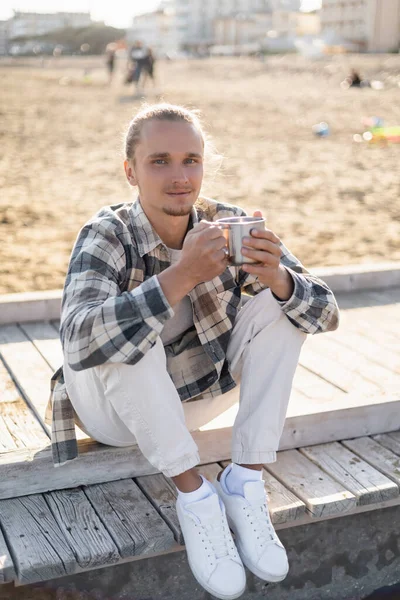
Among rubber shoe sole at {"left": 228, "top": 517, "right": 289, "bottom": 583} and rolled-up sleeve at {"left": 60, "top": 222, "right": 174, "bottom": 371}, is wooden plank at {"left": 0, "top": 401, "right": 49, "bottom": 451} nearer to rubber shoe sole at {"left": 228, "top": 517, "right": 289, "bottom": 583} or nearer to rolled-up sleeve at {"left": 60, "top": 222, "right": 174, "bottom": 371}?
rolled-up sleeve at {"left": 60, "top": 222, "right": 174, "bottom": 371}

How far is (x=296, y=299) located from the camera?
2.42m

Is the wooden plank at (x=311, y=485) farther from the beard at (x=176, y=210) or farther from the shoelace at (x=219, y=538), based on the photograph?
the beard at (x=176, y=210)

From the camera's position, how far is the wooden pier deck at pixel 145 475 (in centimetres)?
233

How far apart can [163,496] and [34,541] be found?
0.47m

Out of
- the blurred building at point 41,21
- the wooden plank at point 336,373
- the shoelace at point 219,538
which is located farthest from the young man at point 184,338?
the blurred building at point 41,21

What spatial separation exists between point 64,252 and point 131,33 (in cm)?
14783

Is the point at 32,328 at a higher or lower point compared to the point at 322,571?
higher

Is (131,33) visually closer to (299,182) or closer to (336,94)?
(336,94)

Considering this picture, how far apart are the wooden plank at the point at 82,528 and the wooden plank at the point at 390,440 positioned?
1155mm

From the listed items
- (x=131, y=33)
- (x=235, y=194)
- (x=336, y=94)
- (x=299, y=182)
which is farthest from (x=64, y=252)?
(x=131, y=33)

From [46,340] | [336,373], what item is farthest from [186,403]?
[46,340]

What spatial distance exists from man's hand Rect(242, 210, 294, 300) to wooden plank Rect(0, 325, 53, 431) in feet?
3.42

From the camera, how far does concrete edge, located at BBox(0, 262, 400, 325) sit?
13.5ft

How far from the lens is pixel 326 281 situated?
4719 mm
